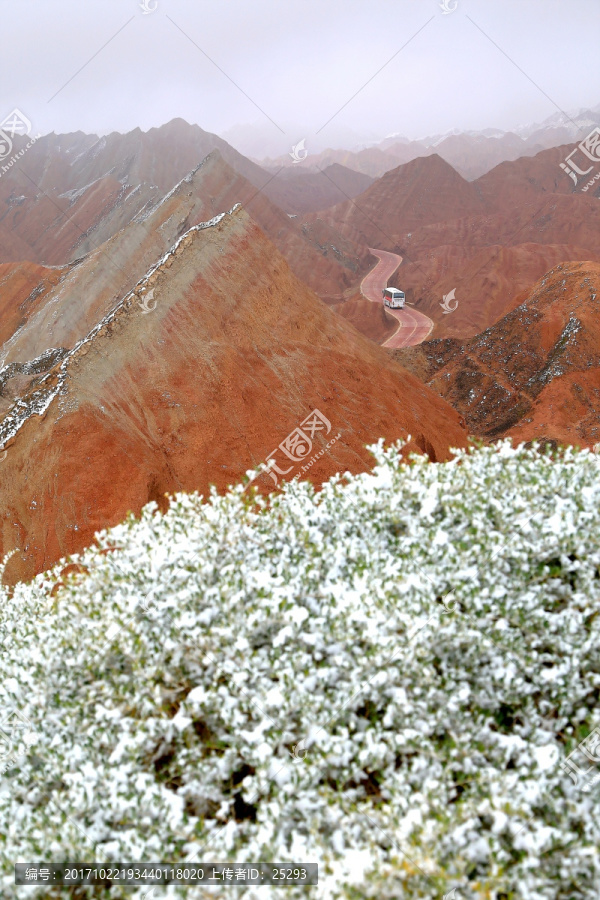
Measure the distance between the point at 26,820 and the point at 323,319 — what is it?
24.3 metres

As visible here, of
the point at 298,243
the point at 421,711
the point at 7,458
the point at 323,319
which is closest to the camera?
the point at 421,711

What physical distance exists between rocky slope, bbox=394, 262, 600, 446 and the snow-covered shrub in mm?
24113

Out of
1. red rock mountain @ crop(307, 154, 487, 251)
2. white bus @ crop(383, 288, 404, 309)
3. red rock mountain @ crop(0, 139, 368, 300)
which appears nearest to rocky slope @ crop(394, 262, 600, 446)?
white bus @ crop(383, 288, 404, 309)

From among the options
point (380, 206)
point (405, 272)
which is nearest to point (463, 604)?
point (405, 272)

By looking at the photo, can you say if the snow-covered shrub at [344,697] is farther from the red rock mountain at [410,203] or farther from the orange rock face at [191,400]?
the red rock mountain at [410,203]

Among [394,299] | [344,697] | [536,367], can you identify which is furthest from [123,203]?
[344,697]

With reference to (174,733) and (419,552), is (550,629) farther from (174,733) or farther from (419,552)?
(174,733)

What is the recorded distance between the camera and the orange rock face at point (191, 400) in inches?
680

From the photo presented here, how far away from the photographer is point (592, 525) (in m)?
5.19

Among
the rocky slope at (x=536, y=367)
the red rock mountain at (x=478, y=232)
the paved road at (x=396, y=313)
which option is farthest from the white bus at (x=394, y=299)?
the rocky slope at (x=536, y=367)

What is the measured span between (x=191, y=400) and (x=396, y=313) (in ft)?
134

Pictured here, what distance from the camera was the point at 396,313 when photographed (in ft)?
187

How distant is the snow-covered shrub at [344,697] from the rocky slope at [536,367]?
2411cm

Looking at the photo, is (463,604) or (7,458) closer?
(463,604)
